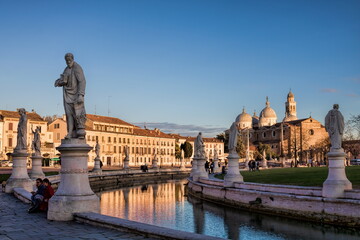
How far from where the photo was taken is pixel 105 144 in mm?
93688

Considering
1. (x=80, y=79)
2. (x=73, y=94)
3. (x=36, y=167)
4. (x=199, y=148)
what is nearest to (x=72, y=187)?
(x=73, y=94)

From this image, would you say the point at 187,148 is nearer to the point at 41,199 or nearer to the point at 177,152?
the point at 177,152

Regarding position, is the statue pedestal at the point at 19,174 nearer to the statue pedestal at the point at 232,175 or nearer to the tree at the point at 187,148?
the statue pedestal at the point at 232,175

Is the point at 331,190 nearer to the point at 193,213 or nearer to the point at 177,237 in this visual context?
the point at 193,213

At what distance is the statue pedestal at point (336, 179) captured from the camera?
15.7 meters

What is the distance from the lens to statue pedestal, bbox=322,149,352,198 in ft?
51.4

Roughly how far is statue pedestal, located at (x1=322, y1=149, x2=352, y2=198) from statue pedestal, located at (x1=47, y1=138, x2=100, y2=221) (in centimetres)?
928

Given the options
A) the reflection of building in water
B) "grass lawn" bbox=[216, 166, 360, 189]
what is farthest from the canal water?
"grass lawn" bbox=[216, 166, 360, 189]

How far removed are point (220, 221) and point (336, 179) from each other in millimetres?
5157

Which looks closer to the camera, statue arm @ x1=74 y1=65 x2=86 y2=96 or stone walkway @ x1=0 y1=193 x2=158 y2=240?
stone walkway @ x1=0 y1=193 x2=158 y2=240

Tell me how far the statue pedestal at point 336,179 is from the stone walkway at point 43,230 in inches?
394

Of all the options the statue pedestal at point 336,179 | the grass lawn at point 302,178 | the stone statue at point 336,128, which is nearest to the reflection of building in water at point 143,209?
the grass lawn at point 302,178

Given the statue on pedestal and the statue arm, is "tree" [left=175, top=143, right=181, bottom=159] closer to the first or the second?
the statue on pedestal

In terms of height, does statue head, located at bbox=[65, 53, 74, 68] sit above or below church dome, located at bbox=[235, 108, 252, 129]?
below
